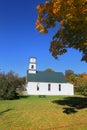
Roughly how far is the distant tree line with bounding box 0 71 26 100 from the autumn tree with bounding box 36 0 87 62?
15647 mm

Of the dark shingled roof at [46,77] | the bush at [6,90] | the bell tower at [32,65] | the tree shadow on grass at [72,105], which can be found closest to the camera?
the tree shadow on grass at [72,105]

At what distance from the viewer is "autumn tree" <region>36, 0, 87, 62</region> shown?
49.7ft

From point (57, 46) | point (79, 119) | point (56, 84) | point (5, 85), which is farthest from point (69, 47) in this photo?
point (56, 84)

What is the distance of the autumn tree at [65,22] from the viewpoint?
15141 millimetres

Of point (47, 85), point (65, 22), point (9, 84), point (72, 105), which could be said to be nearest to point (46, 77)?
point (47, 85)

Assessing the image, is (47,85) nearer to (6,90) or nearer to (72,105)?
(6,90)

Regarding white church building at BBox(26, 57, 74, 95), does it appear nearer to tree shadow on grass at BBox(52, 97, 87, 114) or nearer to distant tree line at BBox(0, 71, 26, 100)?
distant tree line at BBox(0, 71, 26, 100)

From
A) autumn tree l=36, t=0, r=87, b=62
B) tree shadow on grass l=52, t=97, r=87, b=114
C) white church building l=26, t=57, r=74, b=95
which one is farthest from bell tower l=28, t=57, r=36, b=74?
autumn tree l=36, t=0, r=87, b=62

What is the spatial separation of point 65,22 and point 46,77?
4376 cm

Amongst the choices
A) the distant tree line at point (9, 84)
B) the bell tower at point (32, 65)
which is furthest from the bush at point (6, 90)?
the bell tower at point (32, 65)

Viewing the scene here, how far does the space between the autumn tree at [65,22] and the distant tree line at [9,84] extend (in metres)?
15.6

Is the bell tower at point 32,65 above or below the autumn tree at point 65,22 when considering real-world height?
above

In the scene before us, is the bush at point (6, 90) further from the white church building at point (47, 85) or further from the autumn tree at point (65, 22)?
the white church building at point (47, 85)

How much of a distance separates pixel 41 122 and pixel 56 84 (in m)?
44.1
